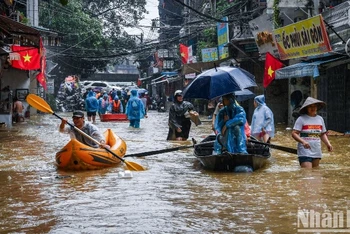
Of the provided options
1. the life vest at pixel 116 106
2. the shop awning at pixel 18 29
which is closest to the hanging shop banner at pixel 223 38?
the life vest at pixel 116 106

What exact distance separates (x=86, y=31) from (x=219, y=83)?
33.9 metres

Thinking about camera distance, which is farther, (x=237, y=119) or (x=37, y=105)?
(x=37, y=105)

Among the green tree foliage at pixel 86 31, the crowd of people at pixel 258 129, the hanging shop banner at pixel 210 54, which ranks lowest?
the crowd of people at pixel 258 129

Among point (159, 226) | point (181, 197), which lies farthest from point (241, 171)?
point (159, 226)

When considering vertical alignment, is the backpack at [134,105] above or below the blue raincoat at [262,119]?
above

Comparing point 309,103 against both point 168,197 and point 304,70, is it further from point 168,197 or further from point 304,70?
point 304,70

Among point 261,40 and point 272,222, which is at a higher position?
point 261,40

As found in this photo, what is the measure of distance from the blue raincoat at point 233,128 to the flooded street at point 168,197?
489 millimetres

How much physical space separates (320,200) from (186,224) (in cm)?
220

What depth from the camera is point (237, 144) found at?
10305mm

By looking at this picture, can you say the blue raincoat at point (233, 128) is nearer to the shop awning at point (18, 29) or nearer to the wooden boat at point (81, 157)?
the wooden boat at point (81, 157)

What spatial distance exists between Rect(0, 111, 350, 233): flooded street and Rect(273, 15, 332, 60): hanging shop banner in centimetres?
516

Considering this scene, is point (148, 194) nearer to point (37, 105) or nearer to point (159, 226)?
point (159, 226)

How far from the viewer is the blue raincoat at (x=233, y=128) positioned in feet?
33.5
